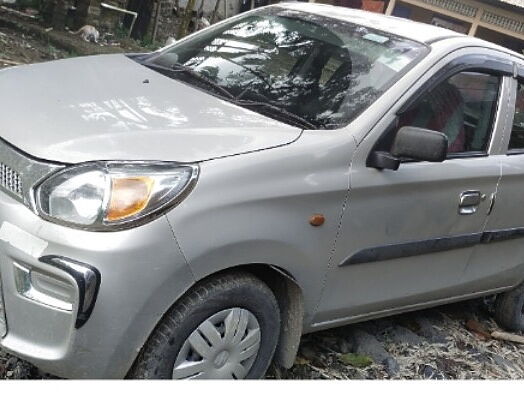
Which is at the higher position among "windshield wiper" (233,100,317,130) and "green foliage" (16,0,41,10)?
"windshield wiper" (233,100,317,130)

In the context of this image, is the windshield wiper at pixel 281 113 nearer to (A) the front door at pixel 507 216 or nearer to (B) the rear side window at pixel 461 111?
(B) the rear side window at pixel 461 111

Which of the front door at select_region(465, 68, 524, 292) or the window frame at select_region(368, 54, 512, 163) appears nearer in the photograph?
the window frame at select_region(368, 54, 512, 163)

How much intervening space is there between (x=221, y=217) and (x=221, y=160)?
0.72 ft

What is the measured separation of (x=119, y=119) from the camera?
2561mm

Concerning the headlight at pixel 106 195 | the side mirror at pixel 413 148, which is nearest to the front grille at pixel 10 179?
the headlight at pixel 106 195

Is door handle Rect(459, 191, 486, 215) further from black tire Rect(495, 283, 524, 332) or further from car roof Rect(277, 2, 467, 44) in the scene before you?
black tire Rect(495, 283, 524, 332)

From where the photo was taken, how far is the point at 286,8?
3.88 m

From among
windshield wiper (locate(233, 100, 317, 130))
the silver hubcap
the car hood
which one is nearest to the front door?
windshield wiper (locate(233, 100, 317, 130))

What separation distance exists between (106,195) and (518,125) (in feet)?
8.41

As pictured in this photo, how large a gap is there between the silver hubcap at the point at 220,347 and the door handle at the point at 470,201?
4.28ft

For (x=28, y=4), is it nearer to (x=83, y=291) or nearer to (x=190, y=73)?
(x=190, y=73)

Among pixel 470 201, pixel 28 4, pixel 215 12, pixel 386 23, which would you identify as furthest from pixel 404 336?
pixel 215 12

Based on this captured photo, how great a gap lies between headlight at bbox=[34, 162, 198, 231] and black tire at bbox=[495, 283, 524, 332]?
2787 millimetres

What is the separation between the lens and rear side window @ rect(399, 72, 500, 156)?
3.13 meters
